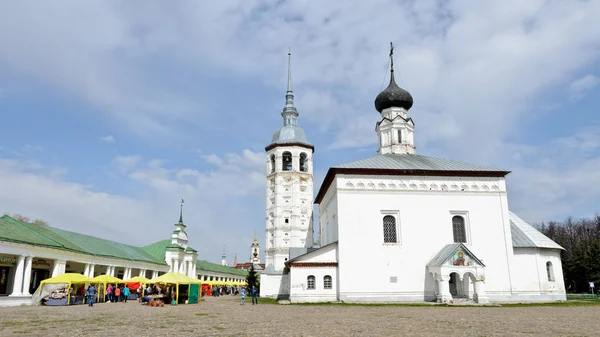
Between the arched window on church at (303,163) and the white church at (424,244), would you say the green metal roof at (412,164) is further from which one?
the arched window on church at (303,163)

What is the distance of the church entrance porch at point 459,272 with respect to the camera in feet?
81.6

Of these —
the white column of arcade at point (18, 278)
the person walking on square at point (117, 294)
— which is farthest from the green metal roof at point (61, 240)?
the person walking on square at point (117, 294)

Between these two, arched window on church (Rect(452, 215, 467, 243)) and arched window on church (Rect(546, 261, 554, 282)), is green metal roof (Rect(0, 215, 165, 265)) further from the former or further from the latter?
arched window on church (Rect(546, 261, 554, 282))

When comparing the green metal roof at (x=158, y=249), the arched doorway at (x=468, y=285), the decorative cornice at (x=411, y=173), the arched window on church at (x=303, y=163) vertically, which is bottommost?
the arched doorway at (x=468, y=285)

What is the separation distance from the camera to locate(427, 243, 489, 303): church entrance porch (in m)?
24.9

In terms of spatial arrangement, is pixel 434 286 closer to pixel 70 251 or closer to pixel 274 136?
pixel 70 251

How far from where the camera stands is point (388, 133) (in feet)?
115

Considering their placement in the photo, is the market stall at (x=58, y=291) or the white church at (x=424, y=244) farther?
the white church at (x=424, y=244)

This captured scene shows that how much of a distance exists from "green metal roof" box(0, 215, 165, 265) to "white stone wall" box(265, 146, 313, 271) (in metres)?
13.2

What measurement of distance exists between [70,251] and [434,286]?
23917 millimetres

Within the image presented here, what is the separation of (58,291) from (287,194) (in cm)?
2605

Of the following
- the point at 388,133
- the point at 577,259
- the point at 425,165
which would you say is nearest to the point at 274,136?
the point at 388,133

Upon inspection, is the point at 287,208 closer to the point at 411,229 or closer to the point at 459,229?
the point at 411,229

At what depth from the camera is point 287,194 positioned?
48.0m
